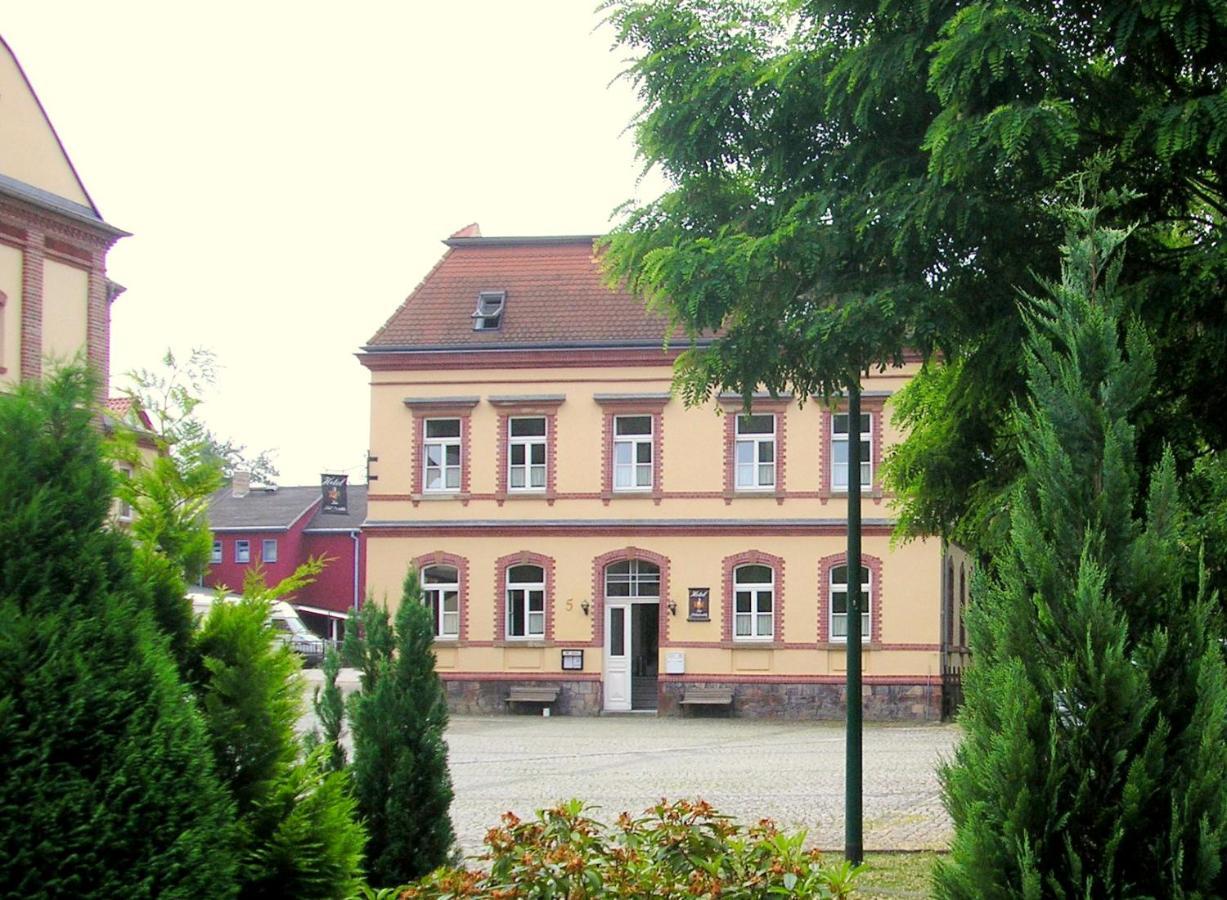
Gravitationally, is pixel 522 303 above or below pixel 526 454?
above

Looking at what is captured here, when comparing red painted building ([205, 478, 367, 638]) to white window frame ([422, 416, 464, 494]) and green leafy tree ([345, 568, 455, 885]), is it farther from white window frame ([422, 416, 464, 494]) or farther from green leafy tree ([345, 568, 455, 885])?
green leafy tree ([345, 568, 455, 885])

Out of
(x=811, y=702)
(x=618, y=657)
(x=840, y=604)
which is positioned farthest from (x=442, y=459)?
(x=811, y=702)

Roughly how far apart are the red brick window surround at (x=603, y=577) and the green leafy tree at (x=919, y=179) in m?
24.7

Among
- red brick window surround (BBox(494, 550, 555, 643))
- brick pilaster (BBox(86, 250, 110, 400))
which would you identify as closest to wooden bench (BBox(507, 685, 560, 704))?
red brick window surround (BBox(494, 550, 555, 643))

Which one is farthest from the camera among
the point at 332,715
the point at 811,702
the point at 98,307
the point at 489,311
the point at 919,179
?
the point at 489,311

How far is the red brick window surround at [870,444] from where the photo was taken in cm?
3544

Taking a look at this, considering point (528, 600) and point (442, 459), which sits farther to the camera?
point (442, 459)

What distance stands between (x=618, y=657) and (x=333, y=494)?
4479 cm

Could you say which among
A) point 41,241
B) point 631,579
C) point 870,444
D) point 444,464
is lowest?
point 631,579

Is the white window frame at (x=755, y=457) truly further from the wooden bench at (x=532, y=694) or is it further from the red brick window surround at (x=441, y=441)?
the wooden bench at (x=532, y=694)

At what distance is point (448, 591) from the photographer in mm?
37156

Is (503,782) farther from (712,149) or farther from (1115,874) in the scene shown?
(1115,874)

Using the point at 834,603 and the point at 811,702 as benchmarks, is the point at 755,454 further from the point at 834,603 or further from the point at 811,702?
the point at 811,702

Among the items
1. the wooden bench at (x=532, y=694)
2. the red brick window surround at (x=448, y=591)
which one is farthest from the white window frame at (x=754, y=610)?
the red brick window surround at (x=448, y=591)
